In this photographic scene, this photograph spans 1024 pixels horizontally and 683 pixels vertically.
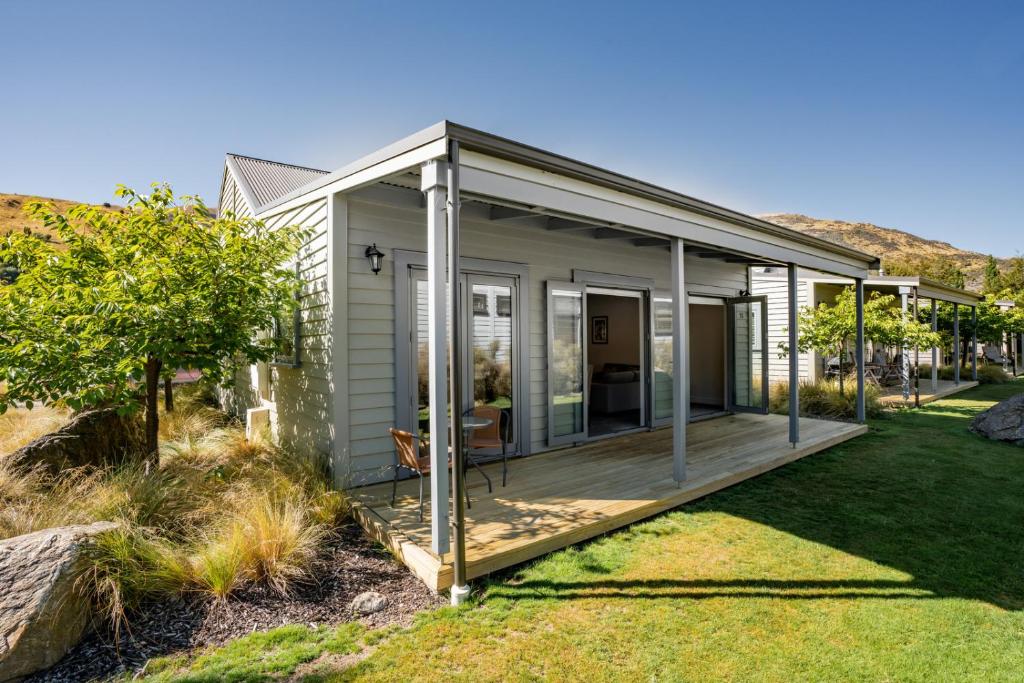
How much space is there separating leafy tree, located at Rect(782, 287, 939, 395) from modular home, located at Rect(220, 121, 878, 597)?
91.5 inches

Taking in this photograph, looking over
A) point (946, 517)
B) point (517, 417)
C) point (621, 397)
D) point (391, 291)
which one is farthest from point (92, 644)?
point (621, 397)

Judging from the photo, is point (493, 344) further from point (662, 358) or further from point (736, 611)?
point (736, 611)

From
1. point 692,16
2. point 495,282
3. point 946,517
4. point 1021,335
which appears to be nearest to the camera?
point 946,517

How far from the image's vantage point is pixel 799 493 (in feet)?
16.7

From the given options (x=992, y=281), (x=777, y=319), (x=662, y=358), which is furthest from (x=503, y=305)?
(x=992, y=281)

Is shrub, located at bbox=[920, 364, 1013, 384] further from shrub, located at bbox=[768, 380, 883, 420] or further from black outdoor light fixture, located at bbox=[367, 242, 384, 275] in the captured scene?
black outdoor light fixture, located at bbox=[367, 242, 384, 275]

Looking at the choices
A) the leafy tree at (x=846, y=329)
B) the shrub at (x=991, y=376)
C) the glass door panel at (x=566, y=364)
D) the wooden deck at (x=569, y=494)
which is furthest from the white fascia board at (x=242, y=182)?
the shrub at (x=991, y=376)

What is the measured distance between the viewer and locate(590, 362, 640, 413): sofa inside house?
9.13 m

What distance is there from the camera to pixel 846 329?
32.4 feet

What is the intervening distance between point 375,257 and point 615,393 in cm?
569

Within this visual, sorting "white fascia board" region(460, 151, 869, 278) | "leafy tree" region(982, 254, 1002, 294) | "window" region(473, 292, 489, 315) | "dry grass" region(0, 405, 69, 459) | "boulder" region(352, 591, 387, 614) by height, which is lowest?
"boulder" region(352, 591, 387, 614)

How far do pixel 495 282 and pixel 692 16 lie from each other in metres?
8.81

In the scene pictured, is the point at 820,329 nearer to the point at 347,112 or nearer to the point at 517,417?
the point at 517,417

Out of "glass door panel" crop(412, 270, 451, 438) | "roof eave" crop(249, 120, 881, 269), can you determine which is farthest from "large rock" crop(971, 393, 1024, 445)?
"glass door panel" crop(412, 270, 451, 438)
